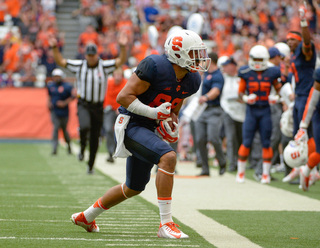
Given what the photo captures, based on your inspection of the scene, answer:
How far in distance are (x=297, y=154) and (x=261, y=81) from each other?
214 cm

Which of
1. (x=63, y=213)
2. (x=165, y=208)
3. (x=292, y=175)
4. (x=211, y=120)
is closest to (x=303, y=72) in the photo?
(x=292, y=175)

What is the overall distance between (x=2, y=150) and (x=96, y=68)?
651 centimetres

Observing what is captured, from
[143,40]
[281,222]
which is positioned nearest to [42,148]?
[143,40]

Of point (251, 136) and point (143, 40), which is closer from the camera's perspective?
point (251, 136)

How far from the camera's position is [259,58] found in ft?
32.3

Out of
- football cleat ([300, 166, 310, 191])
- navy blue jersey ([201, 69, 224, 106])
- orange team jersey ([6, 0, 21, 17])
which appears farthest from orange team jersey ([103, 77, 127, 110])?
orange team jersey ([6, 0, 21, 17])

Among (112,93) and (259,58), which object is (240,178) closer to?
(259,58)

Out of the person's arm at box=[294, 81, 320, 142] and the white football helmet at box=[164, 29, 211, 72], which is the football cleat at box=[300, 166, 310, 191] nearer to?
the person's arm at box=[294, 81, 320, 142]

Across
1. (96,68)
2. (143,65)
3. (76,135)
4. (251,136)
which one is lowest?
(76,135)

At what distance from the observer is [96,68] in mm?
10680

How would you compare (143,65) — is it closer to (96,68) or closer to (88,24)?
(96,68)

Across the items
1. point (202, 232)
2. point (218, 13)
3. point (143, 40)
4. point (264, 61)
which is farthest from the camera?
point (218, 13)

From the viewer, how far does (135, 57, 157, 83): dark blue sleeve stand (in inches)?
204

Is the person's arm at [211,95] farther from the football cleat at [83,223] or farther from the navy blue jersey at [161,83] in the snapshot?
the football cleat at [83,223]
